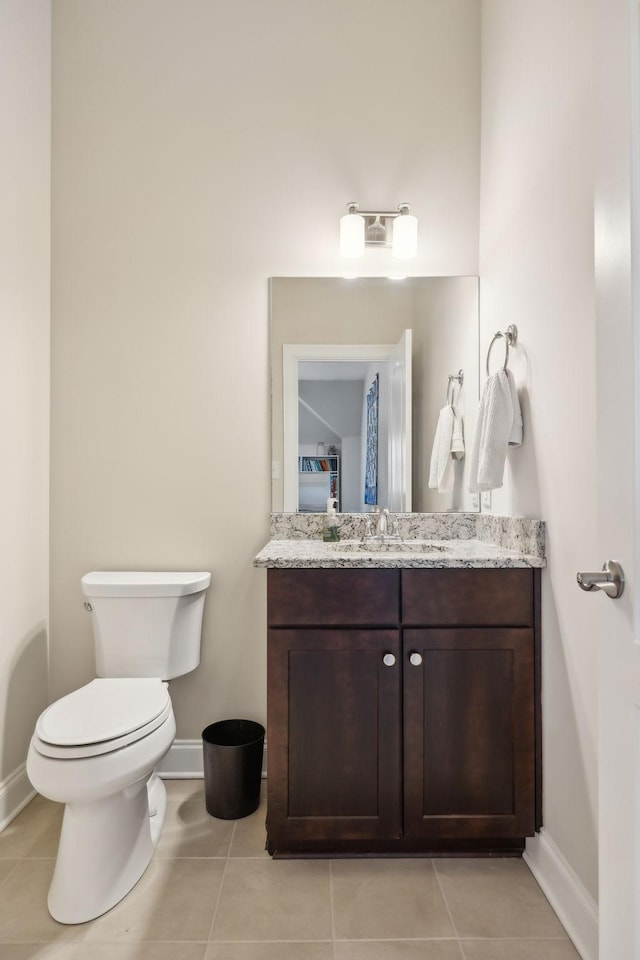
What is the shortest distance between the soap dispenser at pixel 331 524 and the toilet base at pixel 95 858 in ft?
3.26

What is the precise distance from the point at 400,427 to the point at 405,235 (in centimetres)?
72

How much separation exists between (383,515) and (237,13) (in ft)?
6.57

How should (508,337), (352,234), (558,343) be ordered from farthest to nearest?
(352,234) → (508,337) → (558,343)

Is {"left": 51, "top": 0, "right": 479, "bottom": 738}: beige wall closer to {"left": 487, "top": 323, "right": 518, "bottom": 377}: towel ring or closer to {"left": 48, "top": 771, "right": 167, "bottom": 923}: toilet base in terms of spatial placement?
{"left": 48, "top": 771, "right": 167, "bottom": 923}: toilet base

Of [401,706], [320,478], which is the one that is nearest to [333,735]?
[401,706]

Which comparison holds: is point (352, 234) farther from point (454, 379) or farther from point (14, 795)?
point (14, 795)

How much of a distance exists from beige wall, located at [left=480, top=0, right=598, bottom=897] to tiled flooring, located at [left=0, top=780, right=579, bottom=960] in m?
0.23

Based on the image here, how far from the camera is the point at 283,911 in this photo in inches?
60.5

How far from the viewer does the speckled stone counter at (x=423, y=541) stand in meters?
1.70

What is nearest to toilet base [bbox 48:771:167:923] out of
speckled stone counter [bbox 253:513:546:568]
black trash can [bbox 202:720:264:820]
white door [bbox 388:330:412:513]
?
black trash can [bbox 202:720:264:820]

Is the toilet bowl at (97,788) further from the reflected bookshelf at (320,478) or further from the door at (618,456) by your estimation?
the door at (618,456)

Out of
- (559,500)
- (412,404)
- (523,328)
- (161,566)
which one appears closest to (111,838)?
(161,566)

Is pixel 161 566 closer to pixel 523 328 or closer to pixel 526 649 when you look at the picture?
pixel 526 649

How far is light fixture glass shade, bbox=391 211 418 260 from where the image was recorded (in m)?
2.24
